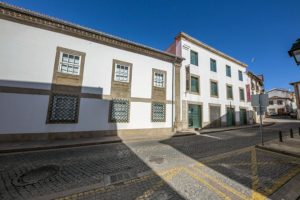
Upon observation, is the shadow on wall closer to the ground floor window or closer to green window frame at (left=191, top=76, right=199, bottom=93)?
the ground floor window

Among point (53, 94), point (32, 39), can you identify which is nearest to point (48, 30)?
point (32, 39)

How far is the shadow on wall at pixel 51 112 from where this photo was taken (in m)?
7.62

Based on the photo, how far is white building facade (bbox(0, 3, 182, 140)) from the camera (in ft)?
25.8

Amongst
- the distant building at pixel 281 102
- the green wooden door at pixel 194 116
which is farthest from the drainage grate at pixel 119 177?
the distant building at pixel 281 102

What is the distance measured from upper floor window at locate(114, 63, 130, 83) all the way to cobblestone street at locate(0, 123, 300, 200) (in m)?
6.56

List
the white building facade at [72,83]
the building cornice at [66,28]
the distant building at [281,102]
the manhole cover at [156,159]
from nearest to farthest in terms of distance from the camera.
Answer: the manhole cover at [156,159], the white building facade at [72,83], the building cornice at [66,28], the distant building at [281,102]

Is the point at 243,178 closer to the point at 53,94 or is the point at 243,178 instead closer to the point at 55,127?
the point at 55,127

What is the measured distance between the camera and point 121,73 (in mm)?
11133

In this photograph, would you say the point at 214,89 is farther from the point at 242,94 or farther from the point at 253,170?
the point at 253,170

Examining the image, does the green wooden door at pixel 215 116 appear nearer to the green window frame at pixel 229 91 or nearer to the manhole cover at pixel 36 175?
the green window frame at pixel 229 91

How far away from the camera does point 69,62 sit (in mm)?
9422

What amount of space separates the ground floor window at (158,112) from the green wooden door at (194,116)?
3.50m

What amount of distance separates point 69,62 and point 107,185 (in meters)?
8.80

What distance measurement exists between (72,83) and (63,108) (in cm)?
175
